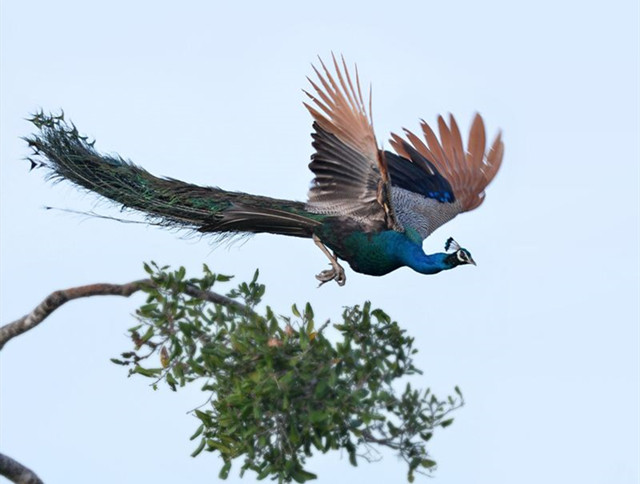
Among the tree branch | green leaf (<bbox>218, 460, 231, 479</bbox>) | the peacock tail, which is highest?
the peacock tail

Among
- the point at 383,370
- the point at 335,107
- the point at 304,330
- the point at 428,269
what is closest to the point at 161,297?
the point at 304,330

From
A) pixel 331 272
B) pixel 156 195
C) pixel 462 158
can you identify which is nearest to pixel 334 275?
pixel 331 272

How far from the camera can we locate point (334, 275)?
12.4m

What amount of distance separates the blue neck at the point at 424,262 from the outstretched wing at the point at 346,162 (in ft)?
1.05

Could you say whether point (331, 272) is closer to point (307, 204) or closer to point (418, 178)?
point (307, 204)

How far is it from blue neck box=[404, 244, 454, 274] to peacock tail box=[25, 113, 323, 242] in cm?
94

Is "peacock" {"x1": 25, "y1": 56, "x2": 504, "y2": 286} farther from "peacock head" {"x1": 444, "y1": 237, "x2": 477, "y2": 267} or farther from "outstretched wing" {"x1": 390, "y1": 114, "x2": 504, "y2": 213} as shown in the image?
"outstretched wing" {"x1": 390, "y1": 114, "x2": 504, "y2": 213}

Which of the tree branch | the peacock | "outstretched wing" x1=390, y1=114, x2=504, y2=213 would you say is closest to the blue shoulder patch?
"outstretched wing" x1=390, y1=114, x2=504, y2=213

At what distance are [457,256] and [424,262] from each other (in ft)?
1.06

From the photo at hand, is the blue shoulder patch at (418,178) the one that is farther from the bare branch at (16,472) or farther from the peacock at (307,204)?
the bare branch at (16,472)

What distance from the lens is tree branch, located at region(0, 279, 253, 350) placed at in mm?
9906

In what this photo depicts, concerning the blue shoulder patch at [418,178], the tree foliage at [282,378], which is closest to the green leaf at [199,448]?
the tree foliage at [282,378]

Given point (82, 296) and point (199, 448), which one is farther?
point (82, 296)

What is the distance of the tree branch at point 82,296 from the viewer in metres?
9.91
